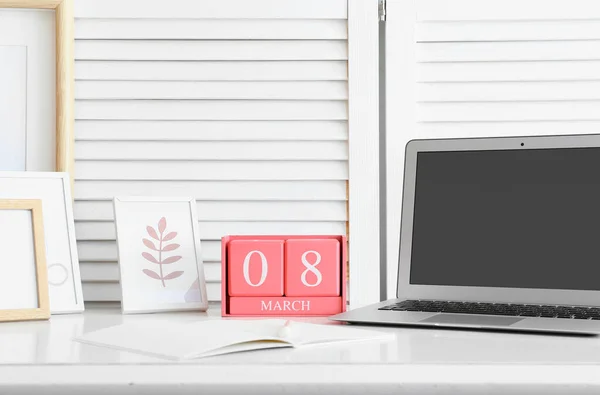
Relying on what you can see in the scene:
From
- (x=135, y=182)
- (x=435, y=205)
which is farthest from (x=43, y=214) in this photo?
(x=435, y=205)

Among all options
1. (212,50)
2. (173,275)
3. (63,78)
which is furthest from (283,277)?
(63,78)

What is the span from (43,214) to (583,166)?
1037mm

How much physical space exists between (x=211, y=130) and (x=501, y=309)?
727mm

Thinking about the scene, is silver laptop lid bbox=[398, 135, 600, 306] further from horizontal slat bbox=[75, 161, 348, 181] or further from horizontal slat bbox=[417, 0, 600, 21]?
horizontal slat bbox=[417, 0, 600, 21]

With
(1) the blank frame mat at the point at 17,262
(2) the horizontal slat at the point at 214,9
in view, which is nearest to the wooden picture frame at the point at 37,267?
(1) the blank frame mat at the point at 17,262

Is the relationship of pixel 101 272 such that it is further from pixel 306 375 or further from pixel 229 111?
pixel 306 375

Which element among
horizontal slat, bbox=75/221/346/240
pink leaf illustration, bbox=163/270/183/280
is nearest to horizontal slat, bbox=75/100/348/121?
horizontal slat, bbox=75/221/346/240

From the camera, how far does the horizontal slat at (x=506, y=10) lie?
64.3 inches

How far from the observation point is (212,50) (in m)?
1.64

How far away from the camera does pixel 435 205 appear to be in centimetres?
Result: 146

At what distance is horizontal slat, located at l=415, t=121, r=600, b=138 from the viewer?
163cm

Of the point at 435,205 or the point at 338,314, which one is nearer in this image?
the point at 338,314

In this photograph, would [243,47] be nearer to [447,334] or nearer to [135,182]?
[135,182]

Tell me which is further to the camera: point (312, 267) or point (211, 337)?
point (312, 267)
